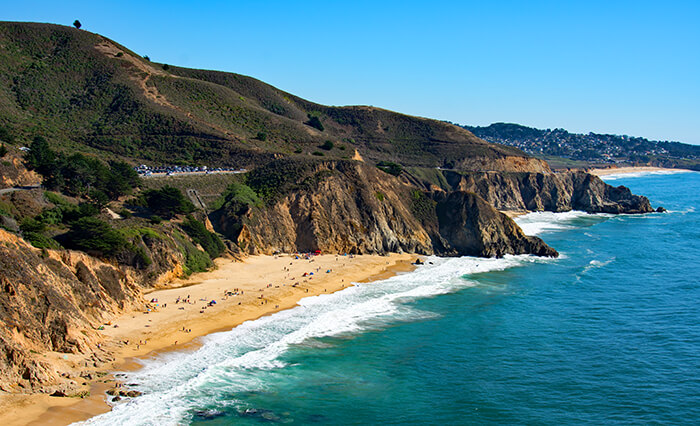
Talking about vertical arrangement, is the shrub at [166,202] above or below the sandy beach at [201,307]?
above

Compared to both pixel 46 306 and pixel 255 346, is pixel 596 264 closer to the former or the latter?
pixel 255 346

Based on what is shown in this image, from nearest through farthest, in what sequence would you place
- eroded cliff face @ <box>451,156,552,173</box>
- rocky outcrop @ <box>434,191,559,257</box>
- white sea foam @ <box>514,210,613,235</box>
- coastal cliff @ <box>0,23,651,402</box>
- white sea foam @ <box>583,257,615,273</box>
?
1. coastal cliff @ <box>0,23,651,402</box>
2. white sea foam @ <box>583,257,615,273</box>
3. rocky outcrop @ <box>434,191,559,257</box>
4. white sea foam @ <box>514,210,613,235</box>
5. eroded cliff face @ <box>451,156,552,173</box>

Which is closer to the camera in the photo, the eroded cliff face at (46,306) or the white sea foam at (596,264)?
the eroded cliff face at (46,306)

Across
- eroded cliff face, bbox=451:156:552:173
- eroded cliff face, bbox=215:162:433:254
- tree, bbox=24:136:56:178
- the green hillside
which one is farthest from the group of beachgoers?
eroded cliff face, bbox=451:156:552:173

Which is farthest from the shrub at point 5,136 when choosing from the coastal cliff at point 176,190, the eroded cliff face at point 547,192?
the eroded cliff face at point 547,192

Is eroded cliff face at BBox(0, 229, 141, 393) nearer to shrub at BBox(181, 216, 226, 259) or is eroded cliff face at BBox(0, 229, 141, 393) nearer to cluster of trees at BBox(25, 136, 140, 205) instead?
shrub at BBox(181, 216, 226, 259)

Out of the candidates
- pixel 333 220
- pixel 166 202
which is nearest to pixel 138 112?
pixel 166 202

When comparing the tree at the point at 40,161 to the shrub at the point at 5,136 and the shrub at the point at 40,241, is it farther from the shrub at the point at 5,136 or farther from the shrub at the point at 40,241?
the shrub at the point at 40,241
